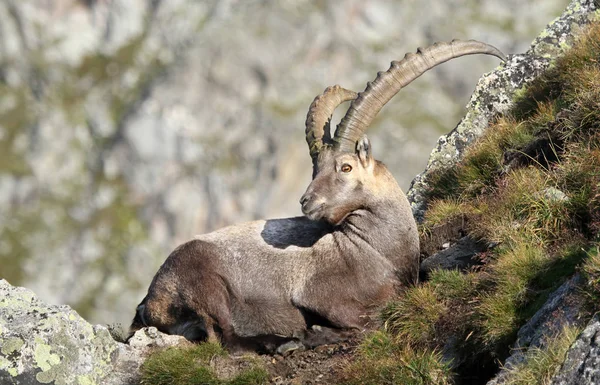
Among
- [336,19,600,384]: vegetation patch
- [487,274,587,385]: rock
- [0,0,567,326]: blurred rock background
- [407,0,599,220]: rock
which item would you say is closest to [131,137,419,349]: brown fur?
[336,19,600,384]: vegetation patch

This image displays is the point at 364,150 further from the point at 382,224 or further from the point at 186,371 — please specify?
the point at 186,371

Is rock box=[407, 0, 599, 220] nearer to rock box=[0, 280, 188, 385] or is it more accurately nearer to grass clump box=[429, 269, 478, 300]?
grass clump box=[429, 269, 478, 300]

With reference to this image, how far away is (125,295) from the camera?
151000 mm

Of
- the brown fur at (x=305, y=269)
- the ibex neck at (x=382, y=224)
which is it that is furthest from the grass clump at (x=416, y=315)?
the ibex neck at (x=382, y=224)

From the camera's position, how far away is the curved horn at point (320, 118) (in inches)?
503

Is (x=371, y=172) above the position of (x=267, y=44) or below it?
below

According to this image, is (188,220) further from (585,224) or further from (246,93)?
(585,224)

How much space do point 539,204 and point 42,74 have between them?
590 ft

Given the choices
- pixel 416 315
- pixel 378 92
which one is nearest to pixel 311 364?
pixel 416 315

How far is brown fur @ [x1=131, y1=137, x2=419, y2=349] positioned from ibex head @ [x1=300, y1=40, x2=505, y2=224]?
0.02 meters

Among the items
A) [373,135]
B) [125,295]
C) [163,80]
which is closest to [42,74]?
[163,80]

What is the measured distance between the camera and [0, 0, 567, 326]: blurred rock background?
15975cm

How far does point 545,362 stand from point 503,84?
947cm

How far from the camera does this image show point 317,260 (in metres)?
11.7
